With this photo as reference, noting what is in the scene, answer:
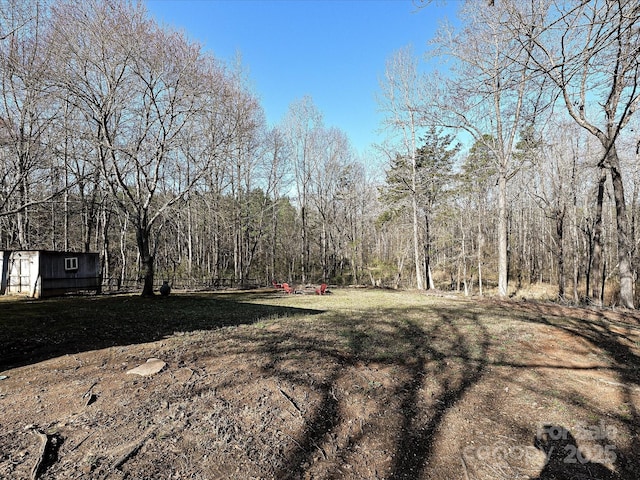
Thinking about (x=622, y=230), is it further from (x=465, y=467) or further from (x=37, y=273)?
(x=37, y=273)

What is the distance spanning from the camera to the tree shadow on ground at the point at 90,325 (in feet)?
15.5

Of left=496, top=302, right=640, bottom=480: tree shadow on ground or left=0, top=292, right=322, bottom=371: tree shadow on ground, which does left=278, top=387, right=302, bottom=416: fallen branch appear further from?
left=0, top=292, right=322, bottom=371: tree shadow on ground

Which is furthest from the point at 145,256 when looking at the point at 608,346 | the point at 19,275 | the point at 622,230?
the point at 622,230

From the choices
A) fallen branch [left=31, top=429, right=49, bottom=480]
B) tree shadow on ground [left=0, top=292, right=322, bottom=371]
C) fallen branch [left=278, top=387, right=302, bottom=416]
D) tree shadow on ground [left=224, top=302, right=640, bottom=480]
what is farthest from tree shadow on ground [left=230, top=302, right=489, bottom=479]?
tree shadow on ground [left=0, top=292, right=322, bottom=371]

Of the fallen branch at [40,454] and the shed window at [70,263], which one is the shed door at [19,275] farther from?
the fallen branch at [40,454]

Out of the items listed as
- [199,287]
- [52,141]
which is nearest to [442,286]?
[199,287]

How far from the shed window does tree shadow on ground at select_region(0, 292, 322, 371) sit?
170 inches

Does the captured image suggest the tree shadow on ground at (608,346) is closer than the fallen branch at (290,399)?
Yes

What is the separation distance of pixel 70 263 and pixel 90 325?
8.23m

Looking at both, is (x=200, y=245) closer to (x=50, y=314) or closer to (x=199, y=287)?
(x=199, y=287)

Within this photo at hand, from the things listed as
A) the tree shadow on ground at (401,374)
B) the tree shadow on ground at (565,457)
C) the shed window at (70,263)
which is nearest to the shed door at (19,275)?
the shed window at (70,263)

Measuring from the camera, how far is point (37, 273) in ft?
37.4

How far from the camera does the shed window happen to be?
Answer: 40.9 feet

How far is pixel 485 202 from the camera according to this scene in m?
21.8
